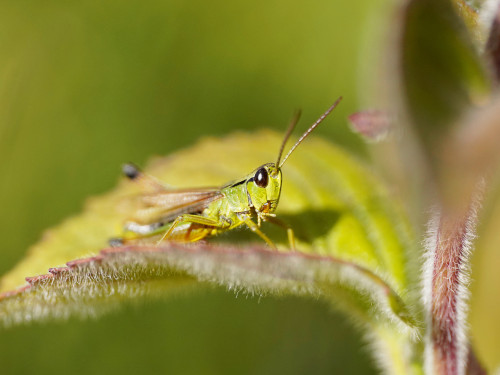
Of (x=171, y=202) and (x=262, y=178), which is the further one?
(x=171, y=202)

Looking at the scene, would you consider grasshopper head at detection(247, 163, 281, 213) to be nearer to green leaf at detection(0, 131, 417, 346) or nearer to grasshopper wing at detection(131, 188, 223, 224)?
green leaf at detection(0, 131, 417, 346)

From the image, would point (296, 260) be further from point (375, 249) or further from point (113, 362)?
point (113, 362)

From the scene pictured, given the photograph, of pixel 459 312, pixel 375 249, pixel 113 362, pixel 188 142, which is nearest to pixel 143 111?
pixel 188 142

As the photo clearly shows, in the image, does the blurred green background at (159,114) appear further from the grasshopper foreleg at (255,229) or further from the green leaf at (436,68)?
the green leaf at (436,68)

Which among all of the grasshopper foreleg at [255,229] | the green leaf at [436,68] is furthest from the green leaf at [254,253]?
the green leaf at [436,68]

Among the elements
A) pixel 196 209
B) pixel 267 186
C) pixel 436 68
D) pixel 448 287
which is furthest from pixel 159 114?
pixel 448 287

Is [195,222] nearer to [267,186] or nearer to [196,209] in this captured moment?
[196,209]

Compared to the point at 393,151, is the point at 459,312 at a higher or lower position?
lower

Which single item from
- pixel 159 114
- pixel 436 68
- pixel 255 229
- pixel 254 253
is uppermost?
pixel 159 114
